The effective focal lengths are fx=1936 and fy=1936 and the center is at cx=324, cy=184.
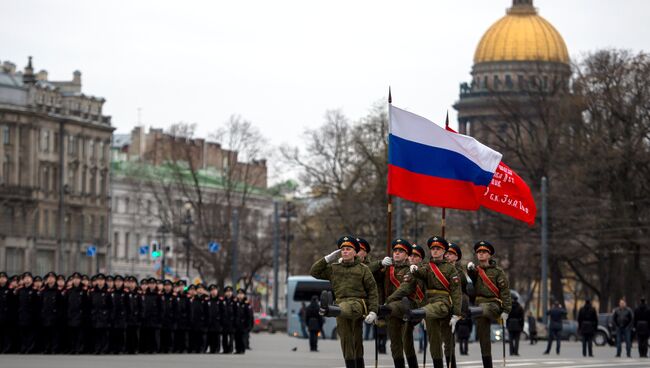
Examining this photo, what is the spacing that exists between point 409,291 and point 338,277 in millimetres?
1061

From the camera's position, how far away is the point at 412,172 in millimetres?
27984

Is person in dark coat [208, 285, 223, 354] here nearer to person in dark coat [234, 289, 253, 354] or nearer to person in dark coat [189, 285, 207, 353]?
person in dark coat [189, 285, 207, 353]

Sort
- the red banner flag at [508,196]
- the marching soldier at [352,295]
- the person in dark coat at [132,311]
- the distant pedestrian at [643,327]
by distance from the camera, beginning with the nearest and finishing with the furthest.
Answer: the marching soldier at [352,295] < the red banner flag at [508,196] < the person in dark coat at [132,311] < the distant pedestrian at [643,327]

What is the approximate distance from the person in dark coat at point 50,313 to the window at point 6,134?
86.3 meters

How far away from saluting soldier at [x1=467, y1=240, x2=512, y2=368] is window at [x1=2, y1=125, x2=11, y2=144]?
9879 centimetres

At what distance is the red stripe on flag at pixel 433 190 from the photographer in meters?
27.5

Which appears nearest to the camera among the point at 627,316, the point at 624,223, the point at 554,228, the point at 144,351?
the point at 144,351

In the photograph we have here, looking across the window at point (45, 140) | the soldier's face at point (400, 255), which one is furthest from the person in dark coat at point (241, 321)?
the window at point (45, 140)

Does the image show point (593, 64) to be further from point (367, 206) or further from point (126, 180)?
point (126, 180)

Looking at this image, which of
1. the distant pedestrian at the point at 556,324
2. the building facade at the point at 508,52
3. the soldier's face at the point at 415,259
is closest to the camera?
the soldier's face at the point at 415,259

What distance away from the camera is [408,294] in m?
24.9

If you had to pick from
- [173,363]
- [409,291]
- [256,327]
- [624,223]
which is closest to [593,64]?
[624,223]

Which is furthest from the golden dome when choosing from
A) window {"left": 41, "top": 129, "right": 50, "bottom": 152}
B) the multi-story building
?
window {"left": 41, "top": 129, "right": 50, "bottom": 152}

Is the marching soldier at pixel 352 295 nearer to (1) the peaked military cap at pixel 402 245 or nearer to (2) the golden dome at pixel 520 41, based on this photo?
(1) the peaked military cap at pixel 402 245
